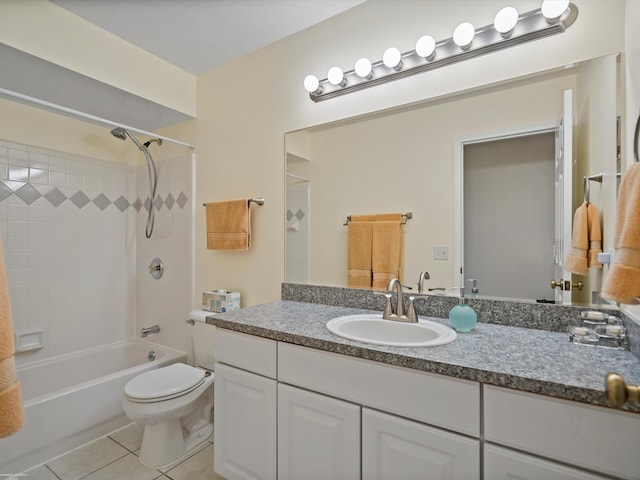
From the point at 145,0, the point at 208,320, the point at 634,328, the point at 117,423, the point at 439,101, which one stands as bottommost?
the point at 117,423

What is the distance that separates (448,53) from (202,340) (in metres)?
2.08

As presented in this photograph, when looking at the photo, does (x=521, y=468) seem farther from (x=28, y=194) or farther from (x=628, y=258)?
(x=28, y=194)

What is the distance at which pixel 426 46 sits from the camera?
4.71 ft

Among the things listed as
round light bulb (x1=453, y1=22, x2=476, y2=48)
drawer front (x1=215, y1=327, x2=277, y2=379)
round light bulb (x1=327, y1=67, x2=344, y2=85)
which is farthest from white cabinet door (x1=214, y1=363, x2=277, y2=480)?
round light bulb (x1=453, y1=22, x2=476, y2=48)

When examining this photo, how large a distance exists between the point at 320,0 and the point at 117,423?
271 cm

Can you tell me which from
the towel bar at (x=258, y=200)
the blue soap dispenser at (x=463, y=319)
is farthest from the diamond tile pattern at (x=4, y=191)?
the blue soap dispenser at (x=463, y=319)

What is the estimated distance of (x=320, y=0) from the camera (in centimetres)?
166

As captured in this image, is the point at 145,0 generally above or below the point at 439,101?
above

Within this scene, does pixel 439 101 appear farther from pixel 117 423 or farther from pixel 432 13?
pixel 117 423

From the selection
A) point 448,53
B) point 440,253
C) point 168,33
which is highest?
point 168,33

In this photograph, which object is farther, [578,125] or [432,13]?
[432,13]

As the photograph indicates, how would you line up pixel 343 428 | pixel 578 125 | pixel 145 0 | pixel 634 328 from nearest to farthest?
pixel 634 328
pixel 343 428
pixel 578 125
pixel 145 0

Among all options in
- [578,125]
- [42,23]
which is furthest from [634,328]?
[42,23]

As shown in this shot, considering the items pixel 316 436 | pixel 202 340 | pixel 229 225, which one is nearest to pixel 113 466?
pixel 202 340
